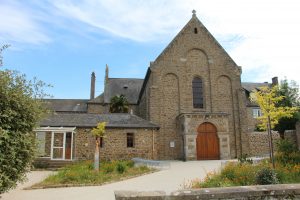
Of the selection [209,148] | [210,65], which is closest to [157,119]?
[209,148]

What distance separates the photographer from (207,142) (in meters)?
24.6

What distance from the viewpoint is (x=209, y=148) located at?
80.2 feet

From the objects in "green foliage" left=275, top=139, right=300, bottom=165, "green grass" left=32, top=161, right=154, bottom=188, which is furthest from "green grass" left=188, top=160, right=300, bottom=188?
"green grass" left=32, top=161, right=154, bottom=188

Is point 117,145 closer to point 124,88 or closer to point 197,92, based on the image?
point 197,92

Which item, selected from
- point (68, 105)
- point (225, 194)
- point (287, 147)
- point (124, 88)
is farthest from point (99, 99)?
point (225, 194)

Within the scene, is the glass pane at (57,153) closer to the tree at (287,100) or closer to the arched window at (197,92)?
Result: the arched window at (197,92)

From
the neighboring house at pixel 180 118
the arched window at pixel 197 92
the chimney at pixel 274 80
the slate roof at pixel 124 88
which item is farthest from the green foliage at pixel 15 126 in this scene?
the chimney at pixel 274 80

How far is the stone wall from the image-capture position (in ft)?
73.7

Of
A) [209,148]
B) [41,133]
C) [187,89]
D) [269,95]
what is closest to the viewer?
[269,95]

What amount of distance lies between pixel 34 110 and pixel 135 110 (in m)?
31.8

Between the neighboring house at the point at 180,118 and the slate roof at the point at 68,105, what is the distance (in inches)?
720

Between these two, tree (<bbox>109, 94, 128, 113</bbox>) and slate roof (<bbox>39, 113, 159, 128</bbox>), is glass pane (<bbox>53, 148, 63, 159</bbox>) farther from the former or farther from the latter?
tree (<bbox>109, 94, 128, 113</bbox>)

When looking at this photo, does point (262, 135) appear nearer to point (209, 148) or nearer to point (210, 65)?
point (209, 148)

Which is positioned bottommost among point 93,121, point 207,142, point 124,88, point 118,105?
point 207,142
